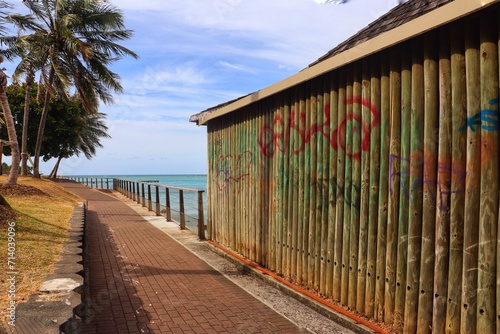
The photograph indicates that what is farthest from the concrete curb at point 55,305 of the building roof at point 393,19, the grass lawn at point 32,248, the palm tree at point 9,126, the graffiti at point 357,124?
the palm tree at point 9,126

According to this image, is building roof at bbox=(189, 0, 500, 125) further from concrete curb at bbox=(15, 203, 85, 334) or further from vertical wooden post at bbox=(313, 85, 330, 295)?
concrete curb at bbox=(15, 203, 85, 334)

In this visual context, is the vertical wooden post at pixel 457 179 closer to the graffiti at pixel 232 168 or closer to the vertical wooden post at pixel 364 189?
the vertical wooden post at pixel 364 189

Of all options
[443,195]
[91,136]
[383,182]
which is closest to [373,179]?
[383,182]

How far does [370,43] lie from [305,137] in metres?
1.57

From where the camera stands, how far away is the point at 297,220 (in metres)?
5.40

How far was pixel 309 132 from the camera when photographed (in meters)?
5.10

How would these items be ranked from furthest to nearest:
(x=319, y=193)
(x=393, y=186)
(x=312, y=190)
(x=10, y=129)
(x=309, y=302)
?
(x=10, y=129) < (x=312, y=190) < (x=319, y=193) < (x=309, y=302) < (x=393, y=186)

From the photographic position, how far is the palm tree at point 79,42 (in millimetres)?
20594

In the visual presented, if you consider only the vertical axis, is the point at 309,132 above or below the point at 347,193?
above

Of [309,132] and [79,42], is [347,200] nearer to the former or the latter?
[309,132]

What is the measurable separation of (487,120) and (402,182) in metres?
0.89

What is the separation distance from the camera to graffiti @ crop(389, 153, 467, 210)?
3129 millimetres

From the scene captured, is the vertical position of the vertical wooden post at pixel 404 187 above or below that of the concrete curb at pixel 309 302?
above

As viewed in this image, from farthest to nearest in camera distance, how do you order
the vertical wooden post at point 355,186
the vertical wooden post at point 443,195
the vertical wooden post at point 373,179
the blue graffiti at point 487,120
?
the vertical wooden post at point 355,186 < the vertical wooden post at point 373,179 < the vertical wooden post at point 443,195 < the blue graffiti at point 487,120
